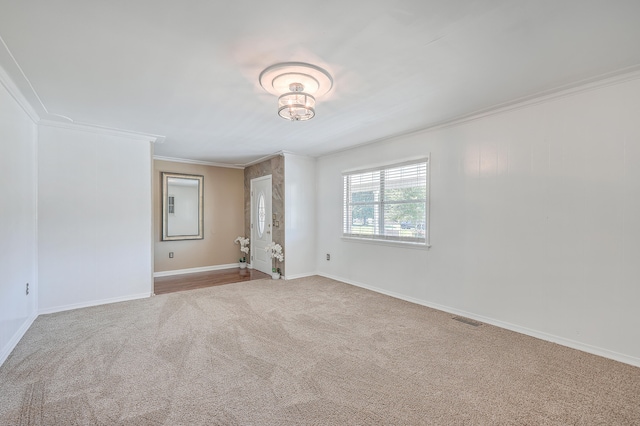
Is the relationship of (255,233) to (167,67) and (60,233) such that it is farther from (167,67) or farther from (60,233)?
(167,67)

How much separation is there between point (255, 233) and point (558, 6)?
6008 millimetres

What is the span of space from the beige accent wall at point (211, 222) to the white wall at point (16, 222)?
2.46 meters

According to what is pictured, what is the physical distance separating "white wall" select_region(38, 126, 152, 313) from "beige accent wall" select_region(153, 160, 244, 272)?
5.81 feet

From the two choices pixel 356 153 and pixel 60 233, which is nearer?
pixel 60 233

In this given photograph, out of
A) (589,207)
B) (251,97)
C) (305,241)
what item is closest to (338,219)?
(305,241)

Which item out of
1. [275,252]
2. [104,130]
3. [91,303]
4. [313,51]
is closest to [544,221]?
[313,51]

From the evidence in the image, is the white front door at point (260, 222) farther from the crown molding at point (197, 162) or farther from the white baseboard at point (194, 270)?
the crown molding at point (197, 162)

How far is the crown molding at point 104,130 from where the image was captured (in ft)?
12.3

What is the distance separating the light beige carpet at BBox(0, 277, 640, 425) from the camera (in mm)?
1845

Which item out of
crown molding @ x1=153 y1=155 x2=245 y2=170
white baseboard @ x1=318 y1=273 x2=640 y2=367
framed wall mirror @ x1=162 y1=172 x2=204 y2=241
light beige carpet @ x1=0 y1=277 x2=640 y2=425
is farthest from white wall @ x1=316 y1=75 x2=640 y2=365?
framed wall mirror @ x1=162 y1=172 x2=204 y2=241

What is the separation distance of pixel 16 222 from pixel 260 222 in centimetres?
395

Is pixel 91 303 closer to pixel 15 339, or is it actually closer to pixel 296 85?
pixel 15 339

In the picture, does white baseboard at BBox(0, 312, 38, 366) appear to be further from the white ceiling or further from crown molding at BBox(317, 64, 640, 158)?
crown molding at BBox(317, 64, 640, 158)

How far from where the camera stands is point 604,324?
260 centimetres
